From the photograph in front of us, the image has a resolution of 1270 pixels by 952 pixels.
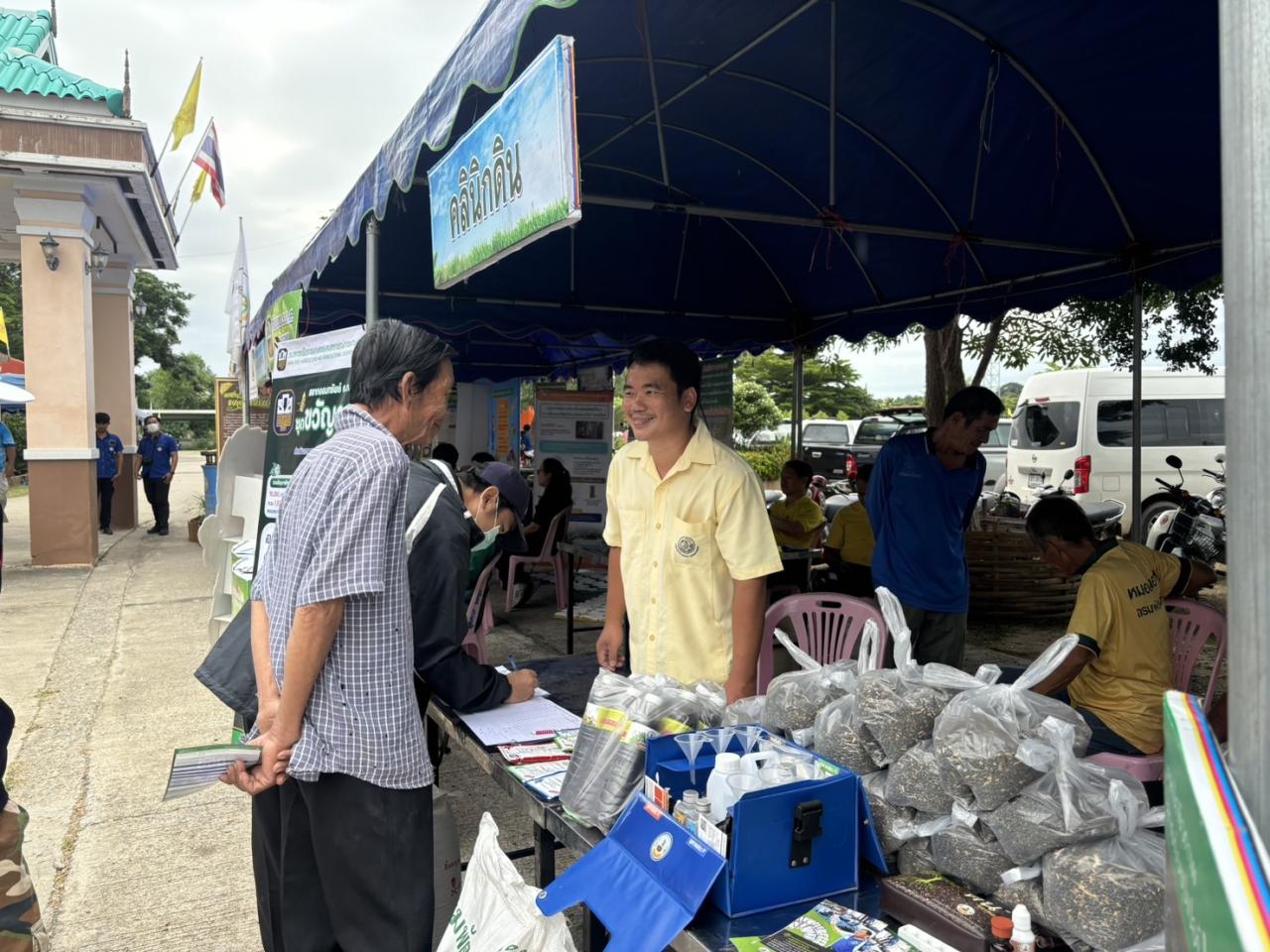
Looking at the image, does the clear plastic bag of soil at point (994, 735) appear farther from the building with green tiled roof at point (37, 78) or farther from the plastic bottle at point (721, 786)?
the building with green tiled roof at point (37, 78)

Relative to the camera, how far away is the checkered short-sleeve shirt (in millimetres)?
1733

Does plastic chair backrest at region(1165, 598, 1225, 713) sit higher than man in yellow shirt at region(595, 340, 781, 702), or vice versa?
man in yellow shirt at region(595, 340, 781, 702)

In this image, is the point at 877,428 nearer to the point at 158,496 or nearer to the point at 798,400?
the point at 798,400

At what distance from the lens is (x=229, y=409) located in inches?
607

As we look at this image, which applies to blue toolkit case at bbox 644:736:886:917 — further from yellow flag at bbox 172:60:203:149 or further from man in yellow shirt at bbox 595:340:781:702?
yellow flag at bbox 172:60:203:149

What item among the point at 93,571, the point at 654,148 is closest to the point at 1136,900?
the point at 654,148

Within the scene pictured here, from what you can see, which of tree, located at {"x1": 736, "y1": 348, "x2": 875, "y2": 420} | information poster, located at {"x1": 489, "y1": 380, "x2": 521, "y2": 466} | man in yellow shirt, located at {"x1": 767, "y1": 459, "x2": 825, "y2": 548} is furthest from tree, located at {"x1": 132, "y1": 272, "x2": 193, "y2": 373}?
man in yellow shirt, located at {"x1": 767, "y1": 459, "x2": 825, "y2": 548}

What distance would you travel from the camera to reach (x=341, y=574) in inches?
67.4

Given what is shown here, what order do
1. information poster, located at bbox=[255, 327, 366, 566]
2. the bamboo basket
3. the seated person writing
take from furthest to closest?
the bamboo basket, the seated person writing, information poster, located at bbox=[255, 327, 366, 566]

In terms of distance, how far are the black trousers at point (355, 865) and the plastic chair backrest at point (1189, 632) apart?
9.48 feet

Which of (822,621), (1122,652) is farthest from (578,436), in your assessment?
(1122,652)

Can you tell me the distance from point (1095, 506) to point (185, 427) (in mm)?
53599

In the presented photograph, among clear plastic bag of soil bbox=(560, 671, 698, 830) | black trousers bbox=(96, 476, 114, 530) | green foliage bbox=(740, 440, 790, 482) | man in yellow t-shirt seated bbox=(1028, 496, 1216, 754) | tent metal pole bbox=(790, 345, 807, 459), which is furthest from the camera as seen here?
green foliage bbox=(740, 440, 790, 482)

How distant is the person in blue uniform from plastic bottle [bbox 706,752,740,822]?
487 inches
